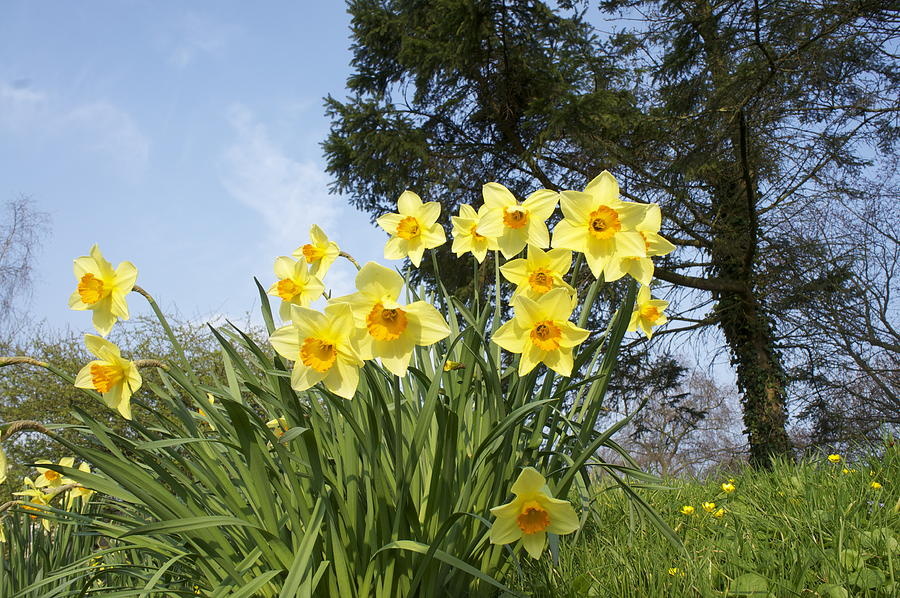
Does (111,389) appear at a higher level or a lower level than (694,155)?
lower

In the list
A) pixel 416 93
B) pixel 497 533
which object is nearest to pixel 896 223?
pixel 416 93

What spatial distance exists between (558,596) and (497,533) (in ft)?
1.52

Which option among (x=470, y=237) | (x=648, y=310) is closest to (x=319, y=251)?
(x=470, y=237)

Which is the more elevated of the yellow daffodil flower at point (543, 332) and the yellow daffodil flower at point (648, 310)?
the yellow daffodil flower at point (648, 310)

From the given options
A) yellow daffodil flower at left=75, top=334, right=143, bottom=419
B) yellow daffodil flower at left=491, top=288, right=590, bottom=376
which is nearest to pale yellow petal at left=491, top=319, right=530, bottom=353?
yellow daffodil flower at left=491, top=288, right=590, bottom=376

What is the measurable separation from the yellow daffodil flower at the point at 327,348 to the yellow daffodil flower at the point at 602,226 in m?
0.55

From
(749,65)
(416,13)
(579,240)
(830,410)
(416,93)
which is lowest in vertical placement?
(579,240)

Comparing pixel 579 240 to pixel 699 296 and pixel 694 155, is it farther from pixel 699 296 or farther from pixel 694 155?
pixel 699 296

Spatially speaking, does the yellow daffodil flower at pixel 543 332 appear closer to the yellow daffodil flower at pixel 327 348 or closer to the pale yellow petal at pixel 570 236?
the pale yellow petal at pixel 570 236

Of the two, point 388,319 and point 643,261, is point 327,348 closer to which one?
point 388,319

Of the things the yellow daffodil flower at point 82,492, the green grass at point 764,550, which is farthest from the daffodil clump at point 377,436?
the yellow daffodil flower at point 82,492

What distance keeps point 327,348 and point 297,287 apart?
→ 45cm

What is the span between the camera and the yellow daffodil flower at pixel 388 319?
1.06 m

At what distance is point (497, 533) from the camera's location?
1.11 m
